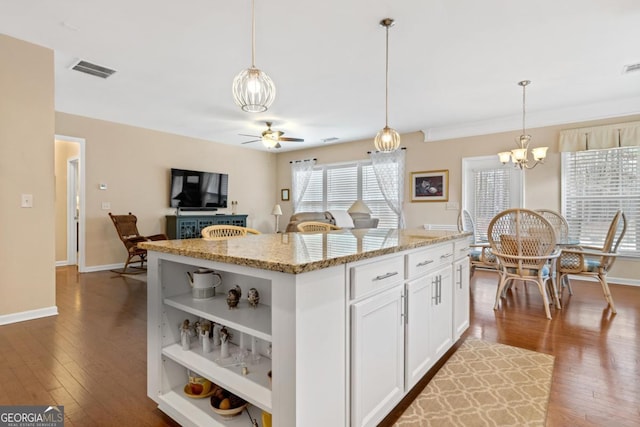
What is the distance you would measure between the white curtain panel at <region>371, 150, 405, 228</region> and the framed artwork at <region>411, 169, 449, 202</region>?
10.3 inches

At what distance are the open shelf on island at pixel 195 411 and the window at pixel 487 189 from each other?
16.0 ft

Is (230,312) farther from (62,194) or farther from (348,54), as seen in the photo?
(62,194)

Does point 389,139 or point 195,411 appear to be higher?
point 389,139

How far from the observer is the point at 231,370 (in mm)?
1425

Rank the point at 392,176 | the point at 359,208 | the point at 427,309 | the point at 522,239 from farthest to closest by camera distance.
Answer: the point at 359,208 → the point at 392,176 → the point at 522,239 → the point at 427,309

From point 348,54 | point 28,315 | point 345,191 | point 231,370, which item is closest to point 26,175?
point 28,315

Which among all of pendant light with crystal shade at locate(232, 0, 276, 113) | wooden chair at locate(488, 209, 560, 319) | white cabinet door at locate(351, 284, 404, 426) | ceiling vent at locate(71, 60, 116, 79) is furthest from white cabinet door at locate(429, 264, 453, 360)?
ceiling vent at locate(71, 60, 116, 79)

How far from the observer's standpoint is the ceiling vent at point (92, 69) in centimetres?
335

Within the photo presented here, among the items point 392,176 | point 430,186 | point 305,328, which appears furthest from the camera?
point 392,176

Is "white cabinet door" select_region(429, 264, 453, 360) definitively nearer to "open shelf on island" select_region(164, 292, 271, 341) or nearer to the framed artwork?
"open shelf on island" select_region(164, 292, 271, 341)

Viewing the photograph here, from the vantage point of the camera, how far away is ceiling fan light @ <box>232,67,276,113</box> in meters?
1.97

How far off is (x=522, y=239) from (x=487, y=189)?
109 inches

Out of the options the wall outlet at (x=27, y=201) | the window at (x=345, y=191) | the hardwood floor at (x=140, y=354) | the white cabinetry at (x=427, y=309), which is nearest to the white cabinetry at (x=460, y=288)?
the white cabinetry at (x=427, y=309)

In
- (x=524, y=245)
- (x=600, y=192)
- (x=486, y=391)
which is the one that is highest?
(x=600, y=192)
